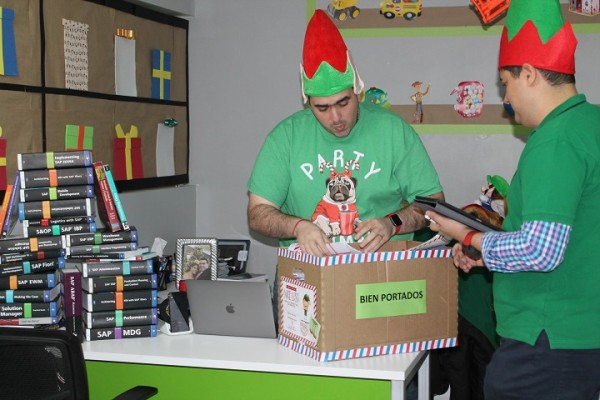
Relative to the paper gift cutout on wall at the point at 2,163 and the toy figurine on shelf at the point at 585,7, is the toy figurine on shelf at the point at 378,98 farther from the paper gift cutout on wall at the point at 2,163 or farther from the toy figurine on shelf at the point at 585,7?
the paper gift cutout on wall at the point at 2,163

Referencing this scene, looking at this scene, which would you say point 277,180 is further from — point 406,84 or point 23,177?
point 406,84

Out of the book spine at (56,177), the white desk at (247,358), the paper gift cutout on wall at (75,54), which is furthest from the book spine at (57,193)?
the paper gift cutout on wall at (75,54)

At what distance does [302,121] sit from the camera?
2625mm

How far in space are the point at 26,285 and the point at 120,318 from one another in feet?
0.97

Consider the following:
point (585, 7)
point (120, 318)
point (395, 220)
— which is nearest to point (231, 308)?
point (120, 318)

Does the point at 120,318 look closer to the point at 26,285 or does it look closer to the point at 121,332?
the point at 121,332

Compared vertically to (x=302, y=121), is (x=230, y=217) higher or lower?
lower

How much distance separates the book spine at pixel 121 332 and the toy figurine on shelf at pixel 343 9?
2.01 meters

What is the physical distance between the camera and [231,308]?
7.73 feet

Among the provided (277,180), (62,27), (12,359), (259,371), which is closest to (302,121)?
(277,180)

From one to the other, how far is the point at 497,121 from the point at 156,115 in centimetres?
163

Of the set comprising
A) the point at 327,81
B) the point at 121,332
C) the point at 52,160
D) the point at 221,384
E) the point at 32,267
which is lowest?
the point at 221,384

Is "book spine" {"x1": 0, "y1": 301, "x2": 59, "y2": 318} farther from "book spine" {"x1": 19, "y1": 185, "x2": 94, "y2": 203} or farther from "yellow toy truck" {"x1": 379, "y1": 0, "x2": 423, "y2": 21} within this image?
"yellow toy truck" {"x1": 379, "y1": 0, "x2": 423, "y2": 21}

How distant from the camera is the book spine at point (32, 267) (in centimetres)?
232
